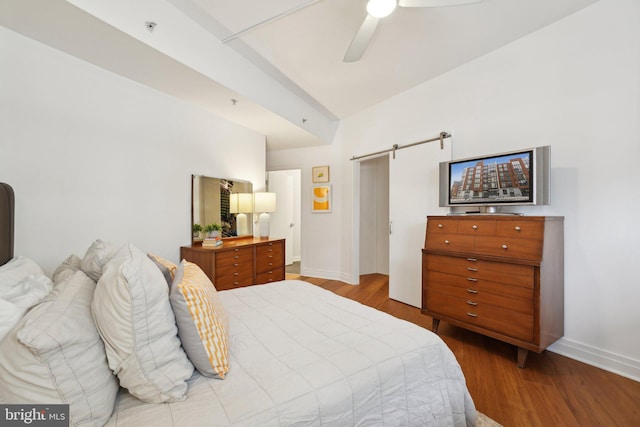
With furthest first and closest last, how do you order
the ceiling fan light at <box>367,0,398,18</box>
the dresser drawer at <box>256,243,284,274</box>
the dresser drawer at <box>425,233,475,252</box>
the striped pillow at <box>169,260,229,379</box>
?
the dresser drawer at <box>256,243,284,274</box> → the dresser drawer at <box>425,233,475,252</box> → the ceiling fan light at <box>367,0,398,18</box> → the striped pillow at <box>169,260,229,379</box>

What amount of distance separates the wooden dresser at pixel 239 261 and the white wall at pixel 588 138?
106 inches

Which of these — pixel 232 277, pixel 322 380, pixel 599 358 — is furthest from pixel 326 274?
pixel 322 380

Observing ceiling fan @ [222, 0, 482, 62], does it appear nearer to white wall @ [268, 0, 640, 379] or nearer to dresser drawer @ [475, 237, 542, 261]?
white wall @ [268, 0, 640, 379]

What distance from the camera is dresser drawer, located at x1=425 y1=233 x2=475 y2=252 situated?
230 centimetres

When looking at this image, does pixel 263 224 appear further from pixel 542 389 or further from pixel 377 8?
pixel 542 389

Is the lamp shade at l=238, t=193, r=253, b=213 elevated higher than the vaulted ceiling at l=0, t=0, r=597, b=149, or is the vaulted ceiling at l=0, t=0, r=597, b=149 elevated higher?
the vaulted ceiling at l=0, t=0, r=597, b=149

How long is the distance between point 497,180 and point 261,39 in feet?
8.11

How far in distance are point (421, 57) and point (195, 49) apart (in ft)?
7.23

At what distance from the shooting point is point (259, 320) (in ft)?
4.74

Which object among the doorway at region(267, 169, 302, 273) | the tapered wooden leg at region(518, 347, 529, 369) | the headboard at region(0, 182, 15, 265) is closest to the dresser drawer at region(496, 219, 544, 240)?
the tapered wooden leg at region(518, 347, 529, 369)

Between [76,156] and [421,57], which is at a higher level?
[421,57]

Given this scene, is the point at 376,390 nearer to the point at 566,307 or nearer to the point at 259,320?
the point at 259,320

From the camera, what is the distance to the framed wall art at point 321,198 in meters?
4.70

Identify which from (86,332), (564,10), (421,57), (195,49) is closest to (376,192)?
(421,57)
